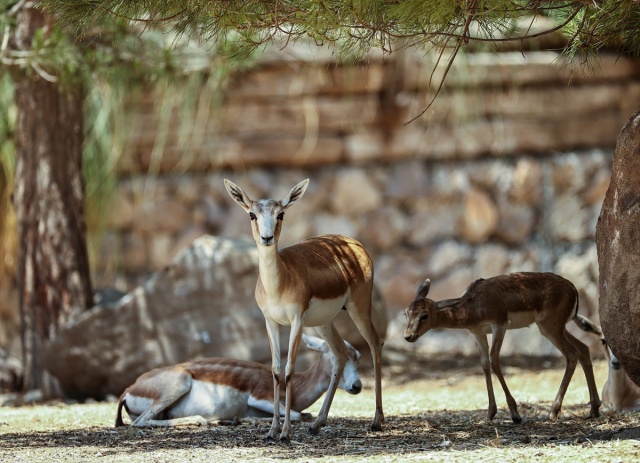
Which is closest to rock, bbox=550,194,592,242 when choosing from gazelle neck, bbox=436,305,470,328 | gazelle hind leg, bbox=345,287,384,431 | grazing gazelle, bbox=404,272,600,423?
grazing gazelle, bbox=404,272,600,423

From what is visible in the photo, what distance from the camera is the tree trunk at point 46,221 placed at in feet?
30.6

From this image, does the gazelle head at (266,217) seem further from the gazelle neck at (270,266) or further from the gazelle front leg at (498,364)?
the gazelle front leg at (498,364)

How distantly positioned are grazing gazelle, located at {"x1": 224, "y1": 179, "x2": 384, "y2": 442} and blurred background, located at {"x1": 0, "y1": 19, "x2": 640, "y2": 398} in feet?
17.4

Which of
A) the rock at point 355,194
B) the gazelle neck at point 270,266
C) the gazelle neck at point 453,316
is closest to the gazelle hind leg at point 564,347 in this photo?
the gazelle neck at point 453,316

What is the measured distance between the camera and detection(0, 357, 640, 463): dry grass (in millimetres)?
5102

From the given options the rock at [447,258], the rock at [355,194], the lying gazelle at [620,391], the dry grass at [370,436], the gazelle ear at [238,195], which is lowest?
the dry grass at [370,436]

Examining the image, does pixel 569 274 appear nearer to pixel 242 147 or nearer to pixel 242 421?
pixel 242 147

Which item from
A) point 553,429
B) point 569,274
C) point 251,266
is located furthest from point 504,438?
point 569,274

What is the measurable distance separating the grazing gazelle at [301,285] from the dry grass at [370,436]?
0.35 meters

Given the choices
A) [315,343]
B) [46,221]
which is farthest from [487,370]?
[46,221]

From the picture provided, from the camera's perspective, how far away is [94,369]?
916cm

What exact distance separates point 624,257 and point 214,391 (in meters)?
3.01

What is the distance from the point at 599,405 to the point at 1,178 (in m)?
7.20

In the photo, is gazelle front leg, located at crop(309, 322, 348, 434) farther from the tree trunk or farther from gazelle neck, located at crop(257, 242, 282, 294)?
the tree trunk
